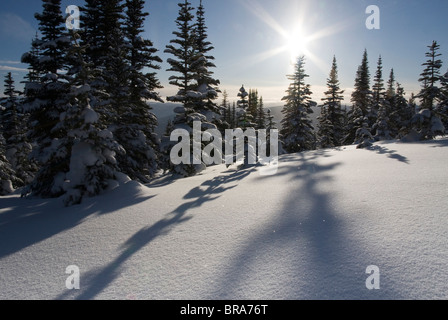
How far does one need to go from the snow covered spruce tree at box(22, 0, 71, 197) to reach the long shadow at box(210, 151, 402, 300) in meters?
11.5

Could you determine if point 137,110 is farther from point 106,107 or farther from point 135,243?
point 135,243

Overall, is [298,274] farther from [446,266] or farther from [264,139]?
[264,139]

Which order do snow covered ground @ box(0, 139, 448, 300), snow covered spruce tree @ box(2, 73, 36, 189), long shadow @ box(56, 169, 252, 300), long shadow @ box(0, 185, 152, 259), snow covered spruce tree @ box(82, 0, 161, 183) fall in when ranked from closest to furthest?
1. snow covered ground @ box(0, 139, 448, 300)
2. long shadow @ box(56, 169, 252, 300)
3. long shadow @ box(0, 185, 152, 259)
4. snow covered spruce tree @ box(82, 0, 161, 183)
5. snow covered spruce tree @ box(2, 73, 36, 189)

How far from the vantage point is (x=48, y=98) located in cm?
1220

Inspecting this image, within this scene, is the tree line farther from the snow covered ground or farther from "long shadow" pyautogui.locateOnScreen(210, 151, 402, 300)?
"long shadow" pyautogui.locateOnScreen(210, 151, 402, 300)

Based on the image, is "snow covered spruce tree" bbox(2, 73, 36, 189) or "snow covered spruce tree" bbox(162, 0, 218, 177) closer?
"snow covered spruce tree" bbox(162, 0, 218, 177)

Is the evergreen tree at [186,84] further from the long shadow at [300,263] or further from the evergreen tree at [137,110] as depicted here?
the long shadow at [300,263]

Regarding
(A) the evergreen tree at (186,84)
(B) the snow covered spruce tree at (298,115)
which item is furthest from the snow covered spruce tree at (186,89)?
(B) the snow covered spruce tree at (298,115)

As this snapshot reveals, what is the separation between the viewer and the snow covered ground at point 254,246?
259 cm

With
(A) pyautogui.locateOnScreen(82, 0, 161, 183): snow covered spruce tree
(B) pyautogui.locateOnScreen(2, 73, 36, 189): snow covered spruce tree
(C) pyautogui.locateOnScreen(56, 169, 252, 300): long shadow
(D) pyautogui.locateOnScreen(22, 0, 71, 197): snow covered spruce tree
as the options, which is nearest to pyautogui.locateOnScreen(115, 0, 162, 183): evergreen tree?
(A) pyautogui.locateOnScreen(82, 0, 161, 183): snow covered spruce tree

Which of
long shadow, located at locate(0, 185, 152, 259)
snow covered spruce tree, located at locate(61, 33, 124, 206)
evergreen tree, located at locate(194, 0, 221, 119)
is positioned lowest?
long shadow, located at locate(0, 185, 152, 259)

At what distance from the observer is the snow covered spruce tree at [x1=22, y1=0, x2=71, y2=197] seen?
1138cm

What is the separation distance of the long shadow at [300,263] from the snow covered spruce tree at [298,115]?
22.0 metres
